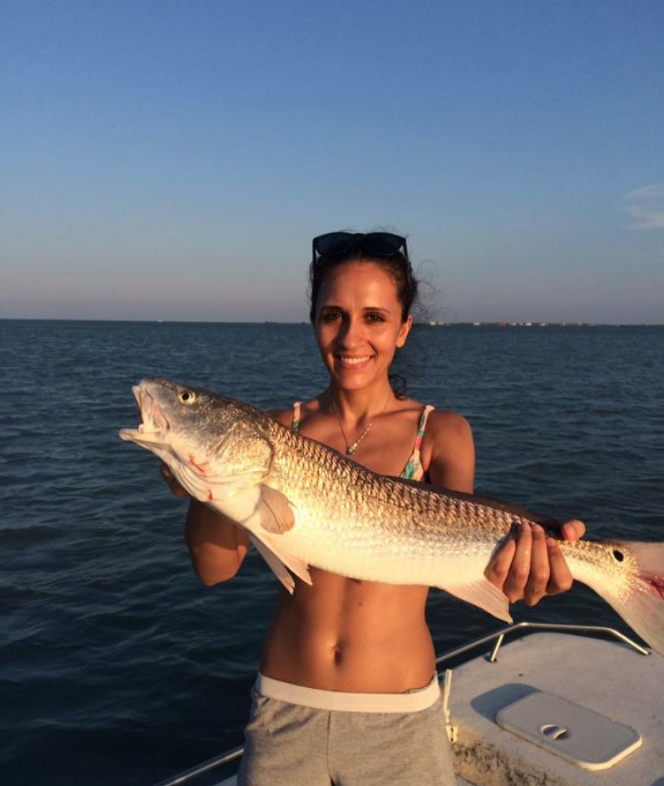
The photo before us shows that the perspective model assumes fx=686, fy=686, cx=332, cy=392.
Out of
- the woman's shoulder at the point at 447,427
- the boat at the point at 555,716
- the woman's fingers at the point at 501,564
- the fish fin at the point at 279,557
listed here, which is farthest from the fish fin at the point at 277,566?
the boat at the point at 555,716

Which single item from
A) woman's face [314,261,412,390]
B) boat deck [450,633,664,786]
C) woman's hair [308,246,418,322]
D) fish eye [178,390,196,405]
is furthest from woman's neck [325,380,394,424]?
boat deck [450,633,664,786]

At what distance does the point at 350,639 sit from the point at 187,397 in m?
1.47

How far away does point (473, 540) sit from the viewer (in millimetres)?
3482

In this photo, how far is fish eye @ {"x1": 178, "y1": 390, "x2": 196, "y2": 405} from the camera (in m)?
3.56

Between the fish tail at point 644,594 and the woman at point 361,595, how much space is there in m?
0.43

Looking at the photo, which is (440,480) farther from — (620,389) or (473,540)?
(620,389)

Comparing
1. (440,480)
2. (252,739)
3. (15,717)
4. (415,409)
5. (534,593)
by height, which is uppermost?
(415,409)

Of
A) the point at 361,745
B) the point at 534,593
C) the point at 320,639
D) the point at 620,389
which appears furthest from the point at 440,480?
the point at 620,389

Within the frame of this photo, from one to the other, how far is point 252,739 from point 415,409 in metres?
1.91

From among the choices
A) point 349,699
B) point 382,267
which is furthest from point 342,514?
point 382,267

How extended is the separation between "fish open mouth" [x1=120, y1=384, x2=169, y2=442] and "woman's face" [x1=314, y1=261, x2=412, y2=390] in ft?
3.05

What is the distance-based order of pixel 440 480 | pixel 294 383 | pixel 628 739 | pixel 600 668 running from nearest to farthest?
pixel 440 480 → pixel 628 739 → pixel 600 668 → pixel 294 383

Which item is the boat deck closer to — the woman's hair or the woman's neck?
the woman's neck

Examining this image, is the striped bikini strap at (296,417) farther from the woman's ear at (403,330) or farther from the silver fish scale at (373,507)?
the woman's ear at (403,330)
